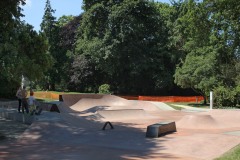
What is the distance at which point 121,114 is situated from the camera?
88.4 feet

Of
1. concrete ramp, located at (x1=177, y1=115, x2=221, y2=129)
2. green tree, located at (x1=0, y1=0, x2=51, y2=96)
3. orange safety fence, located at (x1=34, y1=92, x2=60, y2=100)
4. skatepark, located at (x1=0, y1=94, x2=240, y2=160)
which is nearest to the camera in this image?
skatepark, located at (x1=0, y1=94, x2=240, y2=160)

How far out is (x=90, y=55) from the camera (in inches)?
2116

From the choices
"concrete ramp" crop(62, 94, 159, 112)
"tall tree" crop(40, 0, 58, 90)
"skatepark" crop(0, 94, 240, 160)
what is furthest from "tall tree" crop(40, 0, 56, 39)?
"skatepark" crop(0, 94, 240, 160)

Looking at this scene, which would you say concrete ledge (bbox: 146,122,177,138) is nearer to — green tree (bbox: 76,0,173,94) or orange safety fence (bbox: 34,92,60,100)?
orange safety fence (bbox: 34,92,60,100)

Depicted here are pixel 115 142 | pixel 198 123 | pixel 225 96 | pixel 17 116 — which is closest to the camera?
pixel 115 142

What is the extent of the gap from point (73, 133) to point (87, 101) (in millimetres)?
19046

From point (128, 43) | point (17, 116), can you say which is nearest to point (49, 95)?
point (128, 43)

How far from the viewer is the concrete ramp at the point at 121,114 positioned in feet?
86.0

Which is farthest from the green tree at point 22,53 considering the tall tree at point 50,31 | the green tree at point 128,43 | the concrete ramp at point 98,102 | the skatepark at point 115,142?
the tall tree at point 50,31

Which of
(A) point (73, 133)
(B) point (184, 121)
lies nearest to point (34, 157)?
(A) point (73, 133)

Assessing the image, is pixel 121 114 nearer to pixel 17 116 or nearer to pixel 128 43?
pixel 17 116

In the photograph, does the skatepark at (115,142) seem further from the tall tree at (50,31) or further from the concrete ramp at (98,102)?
the tall tree at (50,31)

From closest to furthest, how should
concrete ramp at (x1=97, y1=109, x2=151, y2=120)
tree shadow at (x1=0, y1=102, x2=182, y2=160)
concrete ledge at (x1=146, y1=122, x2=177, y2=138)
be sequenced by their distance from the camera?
tree shadow at (x1=0, y1=102, x2=182, y2=160) → concrete ledge at (x1=146, y1=122, x2=177, y2=138) → concrete ramp at (x1=97, y1=109, x2=151, y2=120)

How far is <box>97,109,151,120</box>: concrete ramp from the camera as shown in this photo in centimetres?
2620
